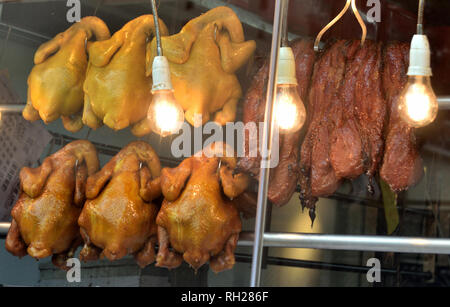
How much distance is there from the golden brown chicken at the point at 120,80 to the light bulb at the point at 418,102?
120 centimetres

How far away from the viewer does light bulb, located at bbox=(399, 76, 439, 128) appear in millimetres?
1900

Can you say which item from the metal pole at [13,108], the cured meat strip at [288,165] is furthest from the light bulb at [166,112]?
the metal pole at [13,108]

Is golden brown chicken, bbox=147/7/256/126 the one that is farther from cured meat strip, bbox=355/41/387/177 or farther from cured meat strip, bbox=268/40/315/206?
cured meat strip, bbox=355/41/387/177

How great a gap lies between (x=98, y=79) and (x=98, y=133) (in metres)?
0.73

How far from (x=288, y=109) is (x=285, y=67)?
0.53ft

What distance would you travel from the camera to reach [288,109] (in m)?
2.18

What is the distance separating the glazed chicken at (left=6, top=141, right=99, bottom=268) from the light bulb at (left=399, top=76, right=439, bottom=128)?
1.51 metres

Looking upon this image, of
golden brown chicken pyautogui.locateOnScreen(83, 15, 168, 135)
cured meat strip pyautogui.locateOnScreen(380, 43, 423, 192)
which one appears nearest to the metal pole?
golden brown chicken pyautogui.locateOnScreen(83, 15, 168, 135)

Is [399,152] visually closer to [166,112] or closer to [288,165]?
[288,165]

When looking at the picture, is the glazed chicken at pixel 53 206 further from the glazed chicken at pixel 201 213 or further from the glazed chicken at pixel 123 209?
the glazed chicken at pixel 201 213

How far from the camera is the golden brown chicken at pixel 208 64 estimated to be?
2.52 metres

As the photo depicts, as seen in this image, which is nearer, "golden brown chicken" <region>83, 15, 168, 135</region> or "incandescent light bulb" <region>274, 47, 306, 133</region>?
"incandescent light bulb" <region>274, 47, 306, 133</region>

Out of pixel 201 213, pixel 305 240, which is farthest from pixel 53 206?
pixel 305 240
